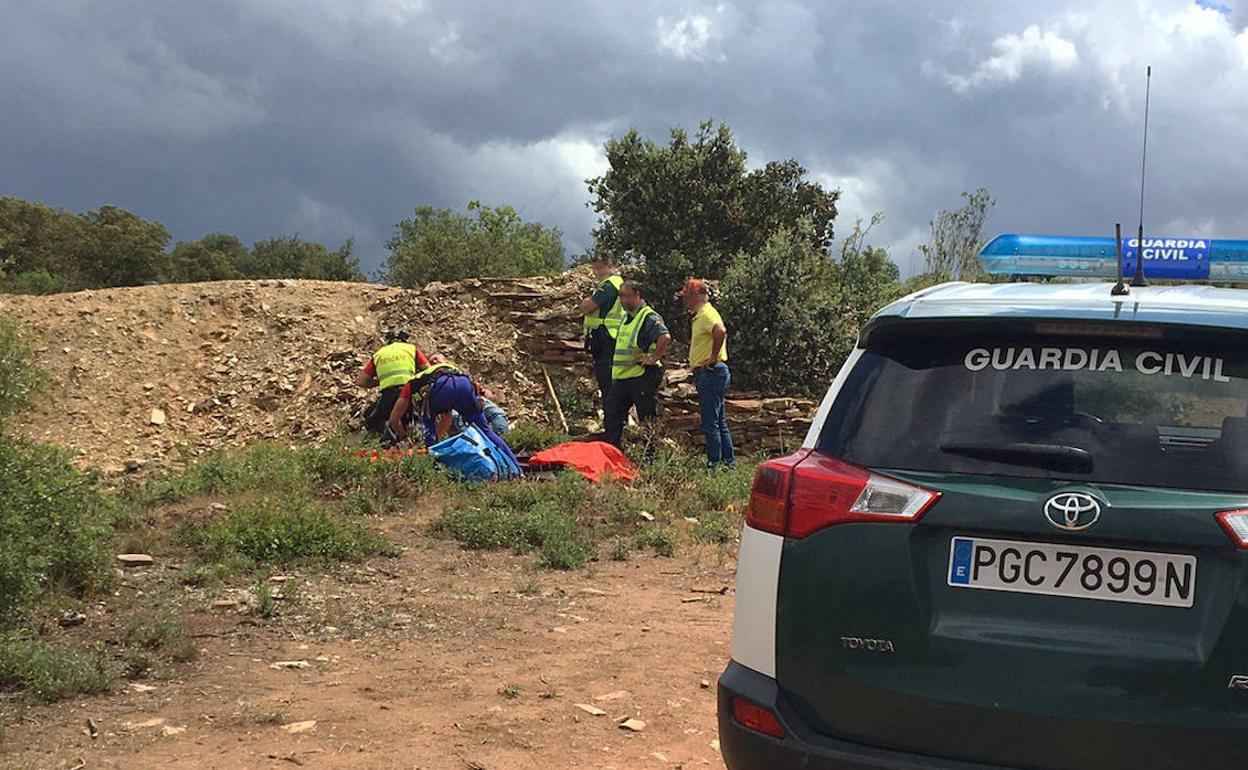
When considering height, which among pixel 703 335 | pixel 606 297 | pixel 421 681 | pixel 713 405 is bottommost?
pixel 421 681

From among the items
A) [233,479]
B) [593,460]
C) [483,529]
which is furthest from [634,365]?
[233,479]

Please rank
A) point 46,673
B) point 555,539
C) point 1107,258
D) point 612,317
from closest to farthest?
point 1107,258, point 46,673, point 555,539, point 612,317

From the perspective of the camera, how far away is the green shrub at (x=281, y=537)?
7.07 m

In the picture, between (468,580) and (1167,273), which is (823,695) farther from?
(468,580)

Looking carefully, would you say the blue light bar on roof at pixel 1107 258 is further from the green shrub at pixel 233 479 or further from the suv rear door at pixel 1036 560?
the green shrub at pixel 233 479

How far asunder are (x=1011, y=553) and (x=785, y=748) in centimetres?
71

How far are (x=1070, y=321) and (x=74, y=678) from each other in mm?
4130

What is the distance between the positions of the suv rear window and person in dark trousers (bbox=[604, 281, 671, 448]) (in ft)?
27.5

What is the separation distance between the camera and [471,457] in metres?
9.98

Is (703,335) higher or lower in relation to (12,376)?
higher

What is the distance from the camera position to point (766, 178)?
23.0m

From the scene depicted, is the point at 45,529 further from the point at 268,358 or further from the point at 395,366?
the point at 268,358

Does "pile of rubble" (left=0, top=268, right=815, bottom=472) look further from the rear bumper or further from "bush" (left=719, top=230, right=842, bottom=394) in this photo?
the rear bumper

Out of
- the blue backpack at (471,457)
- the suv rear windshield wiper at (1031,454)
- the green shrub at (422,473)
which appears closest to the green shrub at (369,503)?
the green shrub at (422,473)
